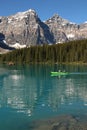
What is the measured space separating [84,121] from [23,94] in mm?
29258

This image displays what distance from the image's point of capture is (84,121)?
1729 inches

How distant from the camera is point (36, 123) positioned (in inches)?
1731

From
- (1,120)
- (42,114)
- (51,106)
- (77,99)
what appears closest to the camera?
(1,120)

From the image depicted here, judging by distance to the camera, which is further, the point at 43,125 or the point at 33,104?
the point at 33,104

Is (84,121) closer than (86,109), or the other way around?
(84,121)

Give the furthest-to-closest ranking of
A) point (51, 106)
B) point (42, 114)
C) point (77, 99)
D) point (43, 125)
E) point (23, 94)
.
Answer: point (23, 94)
point (77, 99)
point (51, 106)
point (42, 114)
point (43, 125)

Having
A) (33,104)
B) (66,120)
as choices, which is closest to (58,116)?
(66,120)

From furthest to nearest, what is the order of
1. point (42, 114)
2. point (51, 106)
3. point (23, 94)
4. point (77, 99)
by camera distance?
point (23, 94)
point (77, 99)
point (51, 106)
point (42, 114)

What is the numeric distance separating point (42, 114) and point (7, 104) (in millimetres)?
10533

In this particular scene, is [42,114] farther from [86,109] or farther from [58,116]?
[86,109]

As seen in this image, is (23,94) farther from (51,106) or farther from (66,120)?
(66,120)

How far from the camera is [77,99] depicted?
209 feet

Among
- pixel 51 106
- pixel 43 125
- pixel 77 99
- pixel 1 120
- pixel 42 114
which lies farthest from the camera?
pixel 77 99

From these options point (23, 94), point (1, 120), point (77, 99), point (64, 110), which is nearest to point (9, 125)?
point (1, 120)
